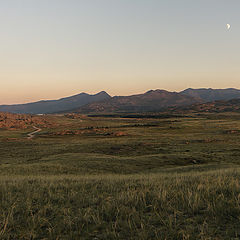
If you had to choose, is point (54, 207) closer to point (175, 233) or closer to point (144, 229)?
point (144, 229)

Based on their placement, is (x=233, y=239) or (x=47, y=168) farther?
(x=47, y=168)

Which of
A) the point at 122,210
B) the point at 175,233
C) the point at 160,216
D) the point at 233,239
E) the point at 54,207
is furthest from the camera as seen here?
the point at 54,207

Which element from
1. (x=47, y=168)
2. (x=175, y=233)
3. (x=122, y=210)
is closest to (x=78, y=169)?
(x=47, y=168)

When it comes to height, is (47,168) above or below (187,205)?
below

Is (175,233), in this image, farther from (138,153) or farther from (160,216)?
(138,153)

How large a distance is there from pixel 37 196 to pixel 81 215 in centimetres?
347

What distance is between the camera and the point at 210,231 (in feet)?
15.3

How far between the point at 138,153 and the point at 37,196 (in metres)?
34.6

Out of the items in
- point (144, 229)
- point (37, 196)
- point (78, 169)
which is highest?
point (144, 229)

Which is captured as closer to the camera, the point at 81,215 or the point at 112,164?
the point at 81,215

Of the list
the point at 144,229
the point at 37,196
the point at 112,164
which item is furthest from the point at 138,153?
the point at 144,229

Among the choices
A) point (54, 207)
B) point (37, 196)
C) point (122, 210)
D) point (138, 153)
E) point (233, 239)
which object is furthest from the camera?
point (138, 153)

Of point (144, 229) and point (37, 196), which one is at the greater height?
point (144, 229)

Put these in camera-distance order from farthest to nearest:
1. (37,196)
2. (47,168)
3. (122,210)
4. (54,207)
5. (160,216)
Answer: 1. (47,168)
2. (37,196)
3. (54,207)
4. (122,210)
5. (160,216)
